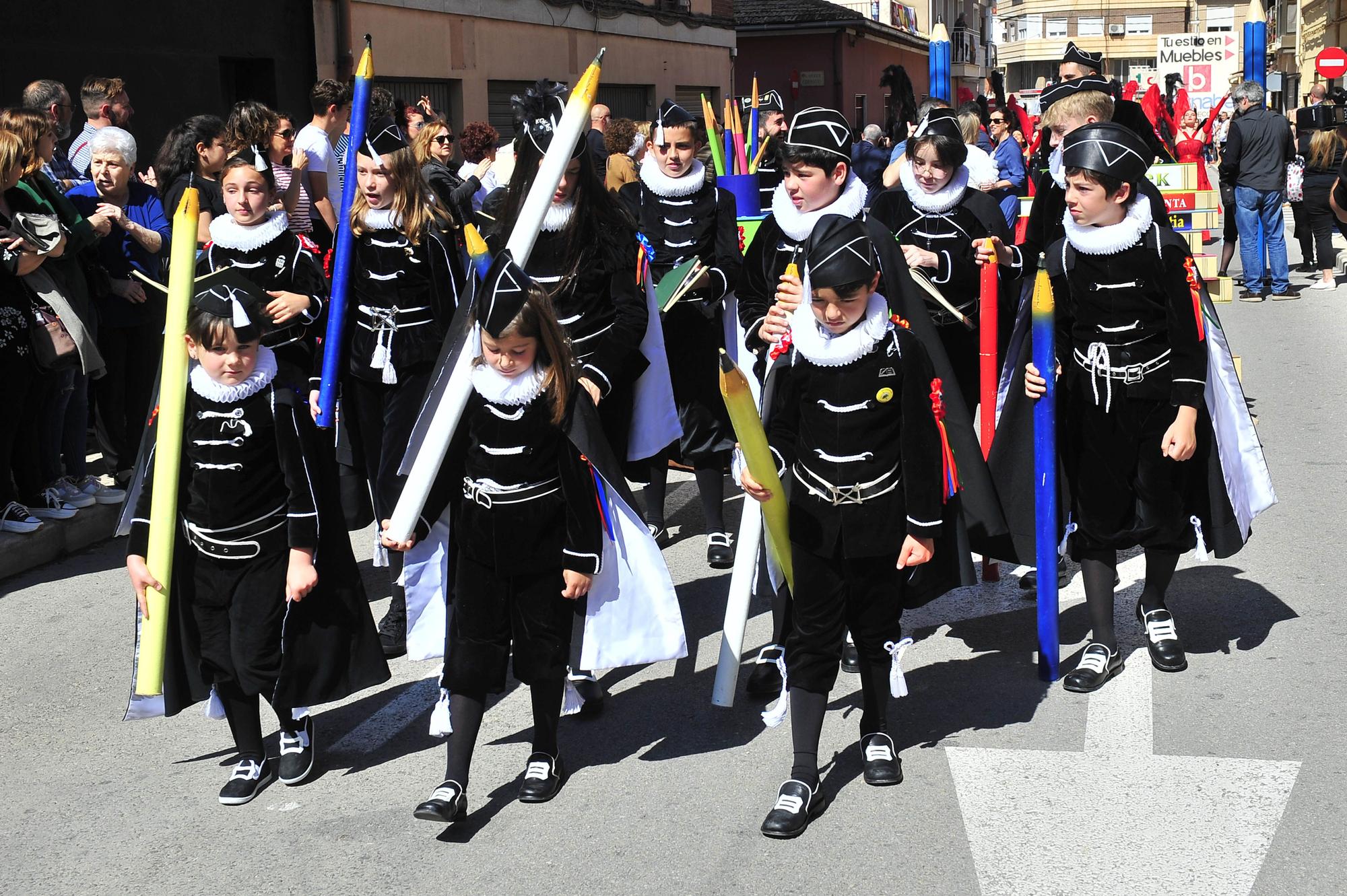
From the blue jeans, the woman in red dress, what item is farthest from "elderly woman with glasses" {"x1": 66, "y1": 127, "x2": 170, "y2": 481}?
the blue jeans

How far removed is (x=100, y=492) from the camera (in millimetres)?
7898

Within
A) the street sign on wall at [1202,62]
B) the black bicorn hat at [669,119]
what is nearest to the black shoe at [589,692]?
the black bicorn hat at [669,119]

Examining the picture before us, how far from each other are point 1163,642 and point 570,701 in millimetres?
2150

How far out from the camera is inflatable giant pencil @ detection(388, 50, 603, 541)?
4.27 metres

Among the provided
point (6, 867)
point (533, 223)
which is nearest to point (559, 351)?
point (533, 223)

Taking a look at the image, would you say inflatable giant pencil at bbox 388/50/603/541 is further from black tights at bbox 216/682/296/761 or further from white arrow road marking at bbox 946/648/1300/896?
white arrow road marking at bbox 946/648/1300/896

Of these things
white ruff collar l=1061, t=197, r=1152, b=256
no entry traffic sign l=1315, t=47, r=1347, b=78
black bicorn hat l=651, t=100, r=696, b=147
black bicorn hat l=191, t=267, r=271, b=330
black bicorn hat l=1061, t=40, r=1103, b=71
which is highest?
no entry traffic sign l=1315, t=47, r=1347, b=78

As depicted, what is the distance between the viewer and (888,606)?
4477 mm

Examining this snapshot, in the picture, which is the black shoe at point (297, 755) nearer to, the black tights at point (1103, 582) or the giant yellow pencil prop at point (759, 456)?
the giant yellow pencil prop at point (759, 456)

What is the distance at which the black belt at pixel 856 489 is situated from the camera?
4.34 m

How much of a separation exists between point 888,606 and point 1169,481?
1.40 m

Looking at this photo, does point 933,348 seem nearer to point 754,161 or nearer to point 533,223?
point 533,223

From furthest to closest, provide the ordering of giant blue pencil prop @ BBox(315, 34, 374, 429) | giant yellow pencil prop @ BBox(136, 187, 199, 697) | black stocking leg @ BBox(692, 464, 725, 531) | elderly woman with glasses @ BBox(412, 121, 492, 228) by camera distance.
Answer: elderly woman with glasses @ BBox(412, 121, 492, 228), black stocking leg @ BBox(692, 464, 725, 531), giant blue pencil prop @ BBox(315, 34, 374, 429), giant yellow pencil prop @ BBox(136, 187, 199, 697)

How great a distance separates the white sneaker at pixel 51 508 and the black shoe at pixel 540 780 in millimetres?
3862
